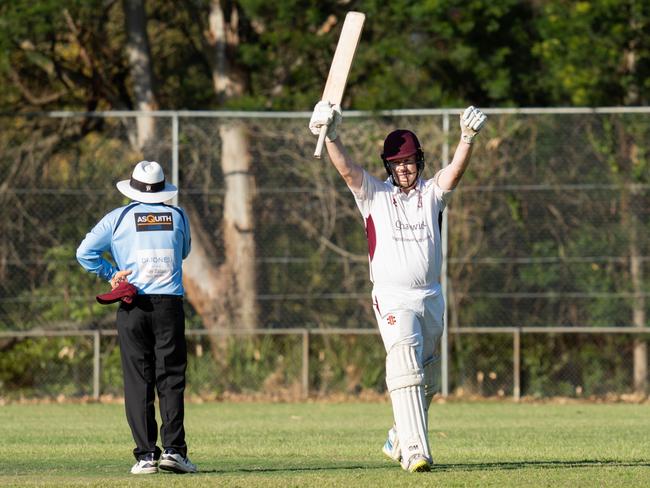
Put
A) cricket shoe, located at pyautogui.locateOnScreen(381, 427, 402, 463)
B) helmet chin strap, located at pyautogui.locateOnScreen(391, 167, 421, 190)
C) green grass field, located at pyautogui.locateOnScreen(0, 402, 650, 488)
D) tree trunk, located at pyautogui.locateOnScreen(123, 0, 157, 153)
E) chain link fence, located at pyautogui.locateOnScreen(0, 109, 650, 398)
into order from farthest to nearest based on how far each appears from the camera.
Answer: tree trunk, located at pyautogui.locateOnScreen(123, 0, 157, 153) → chain link fence, located at pyautogui.locateOnScreen(0, 109, 650, 398) → cricket shoe, located at pyautogui.locateOnScreen(381, 427, 402, 463) → helmet chin strap, located at pyautogui.locateOnScreen(391, 167, 421, 190) → green grass field, located at pyautogui.locateOnScreen(0, 402, 650, 488)

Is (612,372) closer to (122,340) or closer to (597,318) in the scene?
(597,318)

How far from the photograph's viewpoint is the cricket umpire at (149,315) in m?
8.80

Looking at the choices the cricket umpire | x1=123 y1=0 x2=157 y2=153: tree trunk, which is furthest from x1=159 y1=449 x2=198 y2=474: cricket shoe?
x1=123 y1=0 x2=157 y2=153: tree trunk

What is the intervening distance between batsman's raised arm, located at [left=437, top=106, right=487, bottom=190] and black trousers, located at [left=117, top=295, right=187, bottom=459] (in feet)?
6.16

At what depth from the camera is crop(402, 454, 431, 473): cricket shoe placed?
8.40m

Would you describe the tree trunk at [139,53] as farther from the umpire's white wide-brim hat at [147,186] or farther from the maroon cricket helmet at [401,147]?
the maroon cricket helmet at [401,147]

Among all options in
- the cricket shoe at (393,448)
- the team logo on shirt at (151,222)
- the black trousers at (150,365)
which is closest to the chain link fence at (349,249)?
the cricket shoe at (393,448)

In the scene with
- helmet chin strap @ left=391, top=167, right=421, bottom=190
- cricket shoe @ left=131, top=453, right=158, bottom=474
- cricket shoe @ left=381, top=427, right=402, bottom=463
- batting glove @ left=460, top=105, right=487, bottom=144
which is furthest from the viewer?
cricket shoe @ left=381, top=427, right=402, bottom=463

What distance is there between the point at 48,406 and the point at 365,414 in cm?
383

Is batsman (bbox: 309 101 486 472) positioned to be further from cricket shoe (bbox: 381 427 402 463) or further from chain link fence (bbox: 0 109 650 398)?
chain link fence (bbox: 0 109 650 398)

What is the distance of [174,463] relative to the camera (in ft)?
28.5

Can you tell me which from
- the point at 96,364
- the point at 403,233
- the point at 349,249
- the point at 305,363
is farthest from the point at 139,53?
the point at 403,233

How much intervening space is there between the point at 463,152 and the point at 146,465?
2.76 metres

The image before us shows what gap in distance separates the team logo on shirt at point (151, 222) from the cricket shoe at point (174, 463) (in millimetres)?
1397
